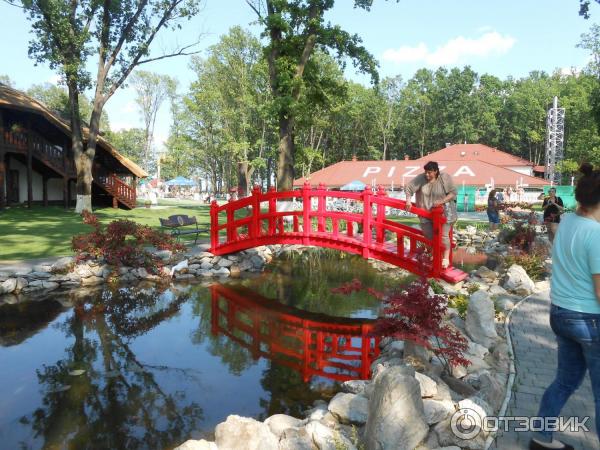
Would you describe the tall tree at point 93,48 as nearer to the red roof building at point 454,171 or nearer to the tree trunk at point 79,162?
the tree trunk at point 79,162

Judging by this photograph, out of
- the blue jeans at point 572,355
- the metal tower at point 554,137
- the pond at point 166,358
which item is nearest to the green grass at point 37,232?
the pond at point 166,358

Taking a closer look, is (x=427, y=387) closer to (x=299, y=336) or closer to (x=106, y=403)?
(x=106, y=403)

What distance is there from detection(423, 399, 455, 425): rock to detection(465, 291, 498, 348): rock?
76.1 inches

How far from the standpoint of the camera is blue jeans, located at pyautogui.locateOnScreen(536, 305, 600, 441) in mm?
2707

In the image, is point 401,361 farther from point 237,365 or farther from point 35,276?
point 35,276

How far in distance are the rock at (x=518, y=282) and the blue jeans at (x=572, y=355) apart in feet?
16.6

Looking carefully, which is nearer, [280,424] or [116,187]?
[280,424]

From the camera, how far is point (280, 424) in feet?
12.8

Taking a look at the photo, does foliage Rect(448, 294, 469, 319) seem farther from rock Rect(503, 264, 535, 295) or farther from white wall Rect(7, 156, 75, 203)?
white wall Rect(7, 156, 75, 203)

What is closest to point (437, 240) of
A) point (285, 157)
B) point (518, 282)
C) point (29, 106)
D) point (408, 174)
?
point (518, 282)

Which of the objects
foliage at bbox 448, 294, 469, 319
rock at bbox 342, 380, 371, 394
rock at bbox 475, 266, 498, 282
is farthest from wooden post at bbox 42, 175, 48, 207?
rock at bbox 342, 380, 371, 394

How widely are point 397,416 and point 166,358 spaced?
12.4 ft

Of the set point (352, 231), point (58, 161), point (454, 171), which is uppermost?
point (454, 171)

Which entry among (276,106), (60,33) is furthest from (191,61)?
(276,106)
